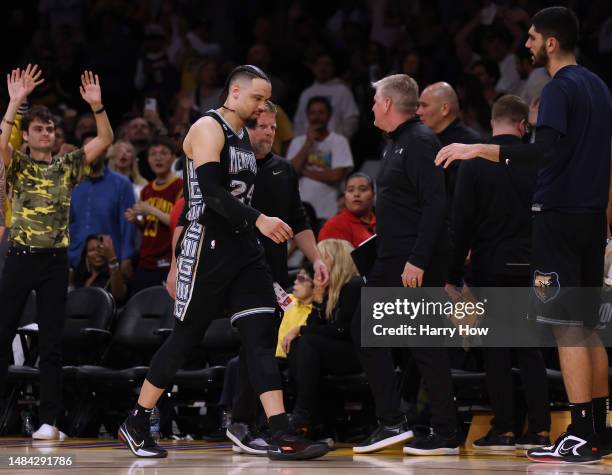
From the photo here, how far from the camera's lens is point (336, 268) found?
25.2 feet

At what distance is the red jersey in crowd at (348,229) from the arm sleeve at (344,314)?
72 cm

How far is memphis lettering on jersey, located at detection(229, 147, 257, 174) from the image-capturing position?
583cm

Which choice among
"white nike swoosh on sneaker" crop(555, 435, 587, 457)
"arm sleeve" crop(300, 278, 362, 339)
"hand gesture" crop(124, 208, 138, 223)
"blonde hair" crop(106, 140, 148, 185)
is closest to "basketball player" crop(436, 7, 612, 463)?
"white nike swoosh on sneaker" crop(555, 435, 587, 457)

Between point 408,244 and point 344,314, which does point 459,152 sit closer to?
point 408,244

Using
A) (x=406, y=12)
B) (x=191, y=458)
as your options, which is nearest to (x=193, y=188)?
(x=191, y=458)

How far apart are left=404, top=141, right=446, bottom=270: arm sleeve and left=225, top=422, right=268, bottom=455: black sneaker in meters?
1.31

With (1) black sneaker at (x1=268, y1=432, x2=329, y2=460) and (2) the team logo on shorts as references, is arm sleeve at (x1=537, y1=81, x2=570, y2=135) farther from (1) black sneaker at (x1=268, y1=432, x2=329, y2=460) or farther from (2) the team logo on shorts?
(1) black sneaker at (x1=268, y1=432, x2=329, y2=460)

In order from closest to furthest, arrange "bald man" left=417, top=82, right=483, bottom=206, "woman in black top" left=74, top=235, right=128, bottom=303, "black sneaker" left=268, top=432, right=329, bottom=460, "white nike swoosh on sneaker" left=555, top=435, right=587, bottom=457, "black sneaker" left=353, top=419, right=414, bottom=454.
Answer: "white nike swoosh on sneaker" left=555, top=435, right=587, bottom=457
"black sneaker" left=268, top=432, right=329, bottom=460
"black sneaker" left=353, top=419, right=414, bottom=454
"bald man" left=417, top=82, right=483, bottom=206
"woman in black top" left=74, top=235, right=128, bottom=303

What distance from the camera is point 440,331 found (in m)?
6.58

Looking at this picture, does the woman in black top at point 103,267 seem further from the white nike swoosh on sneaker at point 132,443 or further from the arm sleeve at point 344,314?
the white nike swoosh on sneaker at point 132,443

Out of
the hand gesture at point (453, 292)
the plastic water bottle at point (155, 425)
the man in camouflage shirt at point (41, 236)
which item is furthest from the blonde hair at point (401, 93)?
the plastic water bottle at point (155, 425)

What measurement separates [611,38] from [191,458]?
6890 mm

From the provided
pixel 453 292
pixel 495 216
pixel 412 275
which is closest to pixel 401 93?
pixel 495 216

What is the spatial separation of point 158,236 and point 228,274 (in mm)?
3914
